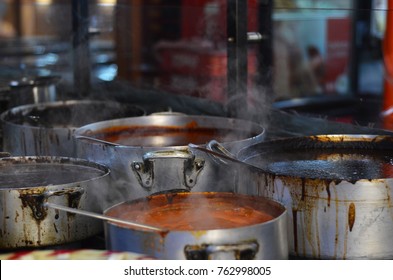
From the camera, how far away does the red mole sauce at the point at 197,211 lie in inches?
70.7

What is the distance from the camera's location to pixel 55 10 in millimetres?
4770

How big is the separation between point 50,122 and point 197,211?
146cm

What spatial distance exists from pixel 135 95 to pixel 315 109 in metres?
2.31

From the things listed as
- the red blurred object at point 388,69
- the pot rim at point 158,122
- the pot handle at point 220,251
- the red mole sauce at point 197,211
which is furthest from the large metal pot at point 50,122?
the red blurred object at point 388,69

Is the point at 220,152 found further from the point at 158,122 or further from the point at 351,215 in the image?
the point at 158,122

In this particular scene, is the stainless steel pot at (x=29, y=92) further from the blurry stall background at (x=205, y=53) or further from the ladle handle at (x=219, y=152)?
the ladle handle at (x=219, y=152)

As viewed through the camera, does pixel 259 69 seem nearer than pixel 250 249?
No

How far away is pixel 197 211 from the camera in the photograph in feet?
6.17

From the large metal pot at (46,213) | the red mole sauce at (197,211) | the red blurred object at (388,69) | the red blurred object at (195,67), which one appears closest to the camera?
the red mole sauce at (197,211)

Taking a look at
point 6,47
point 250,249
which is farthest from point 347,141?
point 6,47

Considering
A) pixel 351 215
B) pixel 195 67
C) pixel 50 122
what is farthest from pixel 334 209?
pixel 195 67

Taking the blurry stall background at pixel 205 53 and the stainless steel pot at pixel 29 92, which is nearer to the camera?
the blurry stall background at pixel 205 53

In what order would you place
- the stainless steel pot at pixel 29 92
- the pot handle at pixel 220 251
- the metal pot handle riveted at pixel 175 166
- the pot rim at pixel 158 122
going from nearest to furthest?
1. the pot handle at pixel 220 251
2. the metal pot handle riveted at pixel 175 166
3. the pot rim at pixel 158 122
4. the stainless steel pot at pixel 29 92
